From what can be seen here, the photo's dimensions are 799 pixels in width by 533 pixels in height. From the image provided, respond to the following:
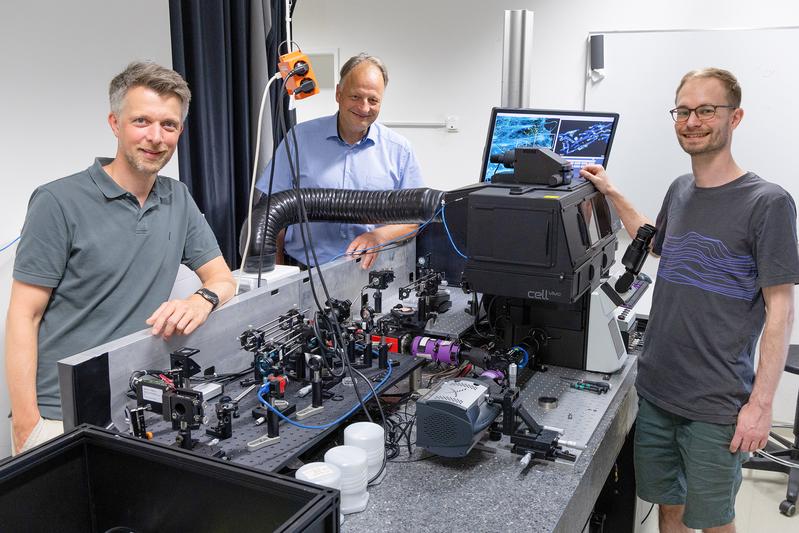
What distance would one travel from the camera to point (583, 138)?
2.57m

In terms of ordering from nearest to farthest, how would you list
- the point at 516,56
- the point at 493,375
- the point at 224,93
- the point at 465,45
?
the point at 493,375 → the point at 516,56 → the point at 224,93 → the point at 465,45

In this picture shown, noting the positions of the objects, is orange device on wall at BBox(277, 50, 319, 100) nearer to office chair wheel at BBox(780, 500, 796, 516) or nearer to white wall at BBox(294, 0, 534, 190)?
white wall at BBox(294, 0, 534, 190)

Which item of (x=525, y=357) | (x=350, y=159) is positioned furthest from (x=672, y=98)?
(x=525, y=357)

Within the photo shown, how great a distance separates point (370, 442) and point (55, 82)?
1883mm

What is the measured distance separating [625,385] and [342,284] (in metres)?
0.94

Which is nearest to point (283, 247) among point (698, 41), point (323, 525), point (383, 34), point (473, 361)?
point (473, 361)

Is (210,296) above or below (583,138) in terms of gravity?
below

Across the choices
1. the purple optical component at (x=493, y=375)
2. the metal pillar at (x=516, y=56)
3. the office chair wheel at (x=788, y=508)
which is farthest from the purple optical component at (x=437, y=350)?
the office chair wheel at (x=788, y=508)

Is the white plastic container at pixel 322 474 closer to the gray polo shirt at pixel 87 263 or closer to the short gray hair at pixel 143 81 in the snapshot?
the gray polo shirt at pixel 87 263

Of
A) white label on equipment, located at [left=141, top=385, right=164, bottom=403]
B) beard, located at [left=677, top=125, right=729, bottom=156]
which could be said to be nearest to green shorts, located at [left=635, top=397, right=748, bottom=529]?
beard, located at [left=677, top=125, right=729, bottom=156]

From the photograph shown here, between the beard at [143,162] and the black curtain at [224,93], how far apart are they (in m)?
1.13

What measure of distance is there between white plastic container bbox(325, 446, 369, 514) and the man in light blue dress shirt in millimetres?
1215

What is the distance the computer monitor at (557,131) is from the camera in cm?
252

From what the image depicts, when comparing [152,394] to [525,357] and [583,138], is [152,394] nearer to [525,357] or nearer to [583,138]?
[525,357]
